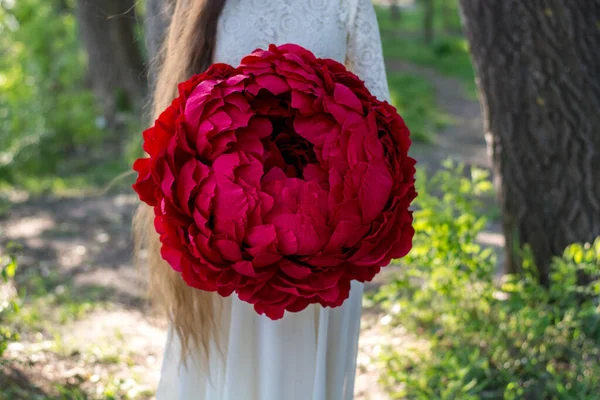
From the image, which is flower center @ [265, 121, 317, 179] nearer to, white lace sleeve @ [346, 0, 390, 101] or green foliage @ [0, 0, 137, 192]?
white lace sleeve @ [346, 0, 390, 101]

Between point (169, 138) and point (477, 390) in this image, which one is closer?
point (169, 138)

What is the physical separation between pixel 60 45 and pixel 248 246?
9.56 meters

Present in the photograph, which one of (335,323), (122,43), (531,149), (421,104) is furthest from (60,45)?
(335,323)

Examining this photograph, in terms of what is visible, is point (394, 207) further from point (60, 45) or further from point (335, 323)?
point (60, 45)

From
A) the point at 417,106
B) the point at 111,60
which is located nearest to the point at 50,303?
the point at 111,60

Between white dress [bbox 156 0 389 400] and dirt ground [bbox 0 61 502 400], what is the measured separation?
0.81 m

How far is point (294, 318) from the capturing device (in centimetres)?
193

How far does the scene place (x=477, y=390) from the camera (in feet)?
9.37

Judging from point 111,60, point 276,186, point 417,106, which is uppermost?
point 111,60

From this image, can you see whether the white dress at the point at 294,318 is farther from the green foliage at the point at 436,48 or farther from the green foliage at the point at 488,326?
the green foliage at the point at 436,48

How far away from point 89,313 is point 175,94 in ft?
8.13

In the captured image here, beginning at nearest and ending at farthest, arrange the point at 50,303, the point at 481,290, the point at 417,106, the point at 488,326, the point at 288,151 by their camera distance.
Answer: the point at 288,151 < the point at 488,326 < the point at 481,290 < the point at 50,303 < the point at 417,106

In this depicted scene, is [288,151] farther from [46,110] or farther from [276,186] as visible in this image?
[46,110]

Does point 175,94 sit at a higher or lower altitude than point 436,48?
lower
